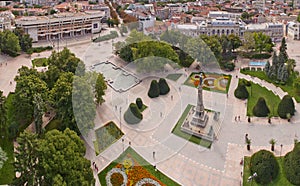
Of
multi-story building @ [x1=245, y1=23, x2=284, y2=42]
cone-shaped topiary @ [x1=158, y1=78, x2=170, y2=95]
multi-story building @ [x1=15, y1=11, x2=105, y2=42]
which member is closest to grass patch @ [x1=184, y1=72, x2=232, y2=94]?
cone-shaped topiary @ [x1=158, y1=78, x2=170, y2=95]

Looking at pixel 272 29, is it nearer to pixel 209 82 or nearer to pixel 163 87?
pixel 209 82

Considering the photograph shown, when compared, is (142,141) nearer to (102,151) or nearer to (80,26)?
(102,151)

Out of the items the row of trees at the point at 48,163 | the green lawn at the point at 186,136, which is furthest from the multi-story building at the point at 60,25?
the row of trees at the point at 48,163

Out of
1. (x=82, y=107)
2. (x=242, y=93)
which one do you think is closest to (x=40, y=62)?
(x=82, y=107)

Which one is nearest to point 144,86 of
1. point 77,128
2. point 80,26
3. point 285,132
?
point 77,128

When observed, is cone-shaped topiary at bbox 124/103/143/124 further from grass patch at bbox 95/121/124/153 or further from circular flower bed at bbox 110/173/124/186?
circular flower bed at bbox 110/173/124/186

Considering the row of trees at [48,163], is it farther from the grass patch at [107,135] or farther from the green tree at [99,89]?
Answer: the green tree at [99,89]
